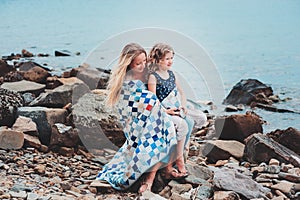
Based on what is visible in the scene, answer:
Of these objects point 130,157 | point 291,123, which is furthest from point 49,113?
point 291,123

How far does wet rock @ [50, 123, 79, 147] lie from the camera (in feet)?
10.5

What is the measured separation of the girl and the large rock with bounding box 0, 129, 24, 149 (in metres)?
0.98

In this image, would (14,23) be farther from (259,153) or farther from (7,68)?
(259,153)

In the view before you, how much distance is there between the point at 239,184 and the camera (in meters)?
2.64

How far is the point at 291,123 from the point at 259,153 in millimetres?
1712

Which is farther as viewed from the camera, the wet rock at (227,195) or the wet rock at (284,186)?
the wet rock at (284,186)

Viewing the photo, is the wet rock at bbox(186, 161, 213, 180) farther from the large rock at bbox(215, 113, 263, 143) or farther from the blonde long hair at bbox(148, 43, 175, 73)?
the large rock at bbox(215, 113, 263, 143)

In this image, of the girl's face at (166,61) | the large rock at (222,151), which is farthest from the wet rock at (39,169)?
the large rock at (222,151)

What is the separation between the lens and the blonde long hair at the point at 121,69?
8.18 ft

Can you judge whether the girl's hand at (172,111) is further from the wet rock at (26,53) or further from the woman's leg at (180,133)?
the wet rock at (26,53)

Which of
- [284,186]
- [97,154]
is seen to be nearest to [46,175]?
[97,154]

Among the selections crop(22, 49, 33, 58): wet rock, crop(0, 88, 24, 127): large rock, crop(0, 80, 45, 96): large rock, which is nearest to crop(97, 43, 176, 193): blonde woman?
crop(0, 88, 24, 127): large rock

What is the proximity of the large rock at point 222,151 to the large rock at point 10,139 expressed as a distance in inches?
42.8

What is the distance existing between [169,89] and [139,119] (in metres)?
0.19
